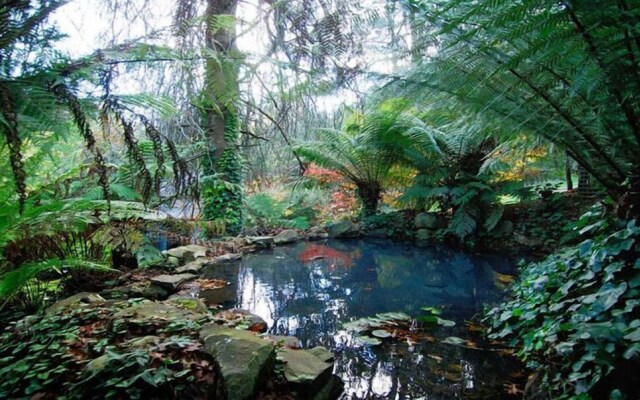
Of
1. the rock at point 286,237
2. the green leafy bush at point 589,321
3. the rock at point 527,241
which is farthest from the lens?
the rock at point 286,237

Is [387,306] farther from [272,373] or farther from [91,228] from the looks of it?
[91,228]

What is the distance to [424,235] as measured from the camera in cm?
520

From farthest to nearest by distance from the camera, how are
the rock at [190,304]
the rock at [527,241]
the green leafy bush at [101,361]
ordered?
the rock at [527,241] → the rock at [190,304] → the green leafy bush at [101,361]

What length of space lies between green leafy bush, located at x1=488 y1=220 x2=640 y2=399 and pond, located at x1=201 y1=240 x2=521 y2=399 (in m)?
0.26

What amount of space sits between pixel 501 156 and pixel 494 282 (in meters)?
1.79

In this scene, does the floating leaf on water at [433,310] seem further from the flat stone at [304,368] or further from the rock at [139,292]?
the rock at [139,292]

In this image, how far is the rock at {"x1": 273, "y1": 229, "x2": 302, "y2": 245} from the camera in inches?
202

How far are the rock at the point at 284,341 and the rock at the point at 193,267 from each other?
1.63m

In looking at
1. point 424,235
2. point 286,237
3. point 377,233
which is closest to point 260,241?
point 286,237

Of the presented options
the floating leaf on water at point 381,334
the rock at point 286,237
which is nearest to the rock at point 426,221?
the rock at point 286,237

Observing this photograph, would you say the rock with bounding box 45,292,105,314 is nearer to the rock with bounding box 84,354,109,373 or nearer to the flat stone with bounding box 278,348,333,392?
the rock with bounding box 84,354,109,373

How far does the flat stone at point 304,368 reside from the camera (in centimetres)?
136

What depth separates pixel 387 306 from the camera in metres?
2.45

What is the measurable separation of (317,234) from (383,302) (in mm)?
3286
